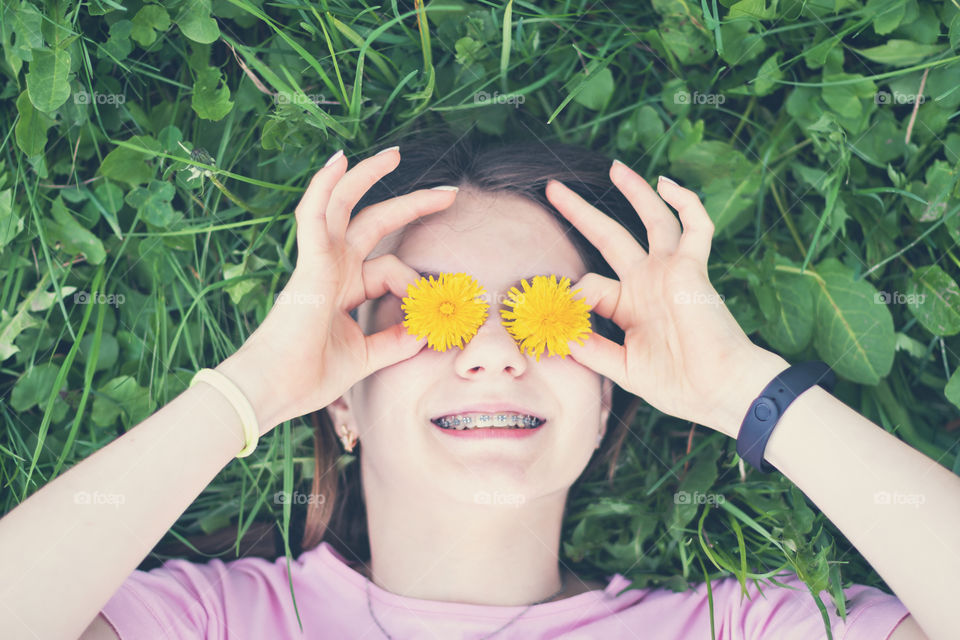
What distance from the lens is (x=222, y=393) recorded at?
6.51ft

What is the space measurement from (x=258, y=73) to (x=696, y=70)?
4.78 ft

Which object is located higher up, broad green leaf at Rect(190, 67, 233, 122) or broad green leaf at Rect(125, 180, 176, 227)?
broad green leaf at Rect(190, 67, 233, 122)

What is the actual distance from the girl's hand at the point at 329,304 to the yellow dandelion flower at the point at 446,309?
9 centimetres

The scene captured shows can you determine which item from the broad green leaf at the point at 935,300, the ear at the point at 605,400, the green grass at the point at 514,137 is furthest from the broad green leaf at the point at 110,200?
the broad green leaf at the point at 935,300

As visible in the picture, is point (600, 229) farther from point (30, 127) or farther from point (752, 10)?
point (30, 127)

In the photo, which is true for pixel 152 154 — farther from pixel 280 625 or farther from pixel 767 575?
pixel 767 575

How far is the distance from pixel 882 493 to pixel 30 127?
2.60m

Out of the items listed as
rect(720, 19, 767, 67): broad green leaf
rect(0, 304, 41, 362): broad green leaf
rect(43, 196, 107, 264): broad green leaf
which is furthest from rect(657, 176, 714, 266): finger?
rect(0, 304, 41, 362): broad green leaf

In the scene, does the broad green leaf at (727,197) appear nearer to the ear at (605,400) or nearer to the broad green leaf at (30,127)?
the ear at (605,400)

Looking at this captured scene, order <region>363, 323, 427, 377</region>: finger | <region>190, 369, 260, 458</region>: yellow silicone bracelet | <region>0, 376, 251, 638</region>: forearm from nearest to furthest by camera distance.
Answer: <region>0, 376, 251, 638</region>: forearm < <region>190, 369, 260, 458</region>: yellow silicone bracelet < <region>363, 323, 427, 377</region>: finger

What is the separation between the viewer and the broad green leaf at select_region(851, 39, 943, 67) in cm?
242

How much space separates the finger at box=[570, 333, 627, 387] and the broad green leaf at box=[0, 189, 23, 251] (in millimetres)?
1802

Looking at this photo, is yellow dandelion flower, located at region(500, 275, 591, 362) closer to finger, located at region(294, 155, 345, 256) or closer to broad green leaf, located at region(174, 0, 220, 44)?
finger, located at region(294, 155, 345, 256)

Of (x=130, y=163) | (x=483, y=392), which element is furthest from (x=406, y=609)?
(x=130, y=163)
